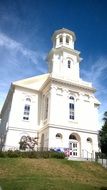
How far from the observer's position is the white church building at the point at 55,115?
26438 mm

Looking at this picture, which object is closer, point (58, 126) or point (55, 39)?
point (58, 126)

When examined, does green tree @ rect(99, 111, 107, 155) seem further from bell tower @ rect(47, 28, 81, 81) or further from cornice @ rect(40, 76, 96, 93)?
bell tower @ rect(47, 28, 81, 81)

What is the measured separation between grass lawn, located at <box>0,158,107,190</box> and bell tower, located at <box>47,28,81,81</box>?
16.0m

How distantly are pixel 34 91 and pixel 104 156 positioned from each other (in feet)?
45.2

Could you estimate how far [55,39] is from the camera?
1508 inches

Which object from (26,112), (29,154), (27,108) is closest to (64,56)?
(27,108)

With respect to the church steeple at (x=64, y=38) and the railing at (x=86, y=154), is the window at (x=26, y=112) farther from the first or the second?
the church steeple at (x=64, y=38)

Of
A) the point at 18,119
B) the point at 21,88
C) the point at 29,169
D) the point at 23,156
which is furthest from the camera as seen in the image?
the point at 21,88

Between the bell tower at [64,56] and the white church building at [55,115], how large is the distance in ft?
1.35

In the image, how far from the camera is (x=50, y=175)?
15.3 m

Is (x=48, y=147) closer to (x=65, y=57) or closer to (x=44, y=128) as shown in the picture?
(x=44, y=128)

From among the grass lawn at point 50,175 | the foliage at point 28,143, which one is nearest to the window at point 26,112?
the foliage at point 28,143

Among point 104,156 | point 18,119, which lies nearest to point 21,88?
point 18,119

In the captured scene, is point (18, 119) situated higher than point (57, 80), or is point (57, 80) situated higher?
point (57, 80)
